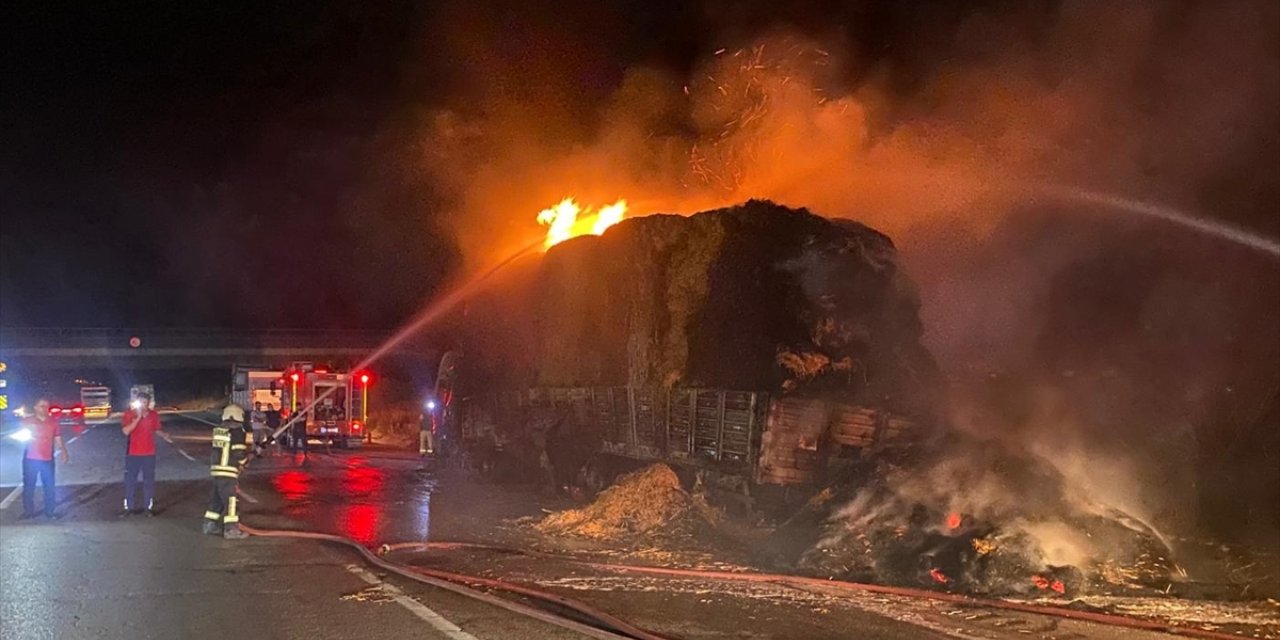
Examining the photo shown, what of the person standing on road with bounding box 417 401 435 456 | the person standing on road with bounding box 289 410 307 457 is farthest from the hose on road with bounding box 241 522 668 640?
the person standing on road with bounding box 289 410 307 457

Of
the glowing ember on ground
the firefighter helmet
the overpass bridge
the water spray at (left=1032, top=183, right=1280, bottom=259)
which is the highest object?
the water spray at (left=1032, top=183, right=1280, bottom=259)

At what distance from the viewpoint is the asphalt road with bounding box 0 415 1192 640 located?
6.54m

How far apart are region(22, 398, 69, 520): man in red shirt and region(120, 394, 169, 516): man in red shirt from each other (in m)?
0.81

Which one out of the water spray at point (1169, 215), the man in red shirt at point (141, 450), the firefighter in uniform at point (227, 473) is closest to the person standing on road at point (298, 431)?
the man in red shirt at point (141, 450)

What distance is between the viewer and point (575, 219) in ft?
63.1

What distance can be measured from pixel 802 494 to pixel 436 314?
11787mm

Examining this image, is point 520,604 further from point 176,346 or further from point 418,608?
point 176,346

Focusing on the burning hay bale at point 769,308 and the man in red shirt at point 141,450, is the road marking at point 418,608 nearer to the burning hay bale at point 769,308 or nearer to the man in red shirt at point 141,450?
the man in red shirt at point 141,450

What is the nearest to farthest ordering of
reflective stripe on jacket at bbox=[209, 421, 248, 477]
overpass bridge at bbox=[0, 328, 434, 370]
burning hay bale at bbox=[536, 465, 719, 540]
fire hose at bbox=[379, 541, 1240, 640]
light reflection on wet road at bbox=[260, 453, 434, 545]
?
fire hose at bbox=[379, 541, 1240, 640] → reflective stripe on jacket at bbox=[209, 421, 248, 477] → burning hay bale at bbox=[536, 465, 719, 540] → light reflection on wet road at bbox=[260, 453, 434, 545] → overpass bridge at bbox=[0, 328, 434, 370]

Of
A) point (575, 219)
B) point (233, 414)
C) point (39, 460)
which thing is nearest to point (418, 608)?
point (233, 414)

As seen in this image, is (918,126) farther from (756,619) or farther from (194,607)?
(194,607)

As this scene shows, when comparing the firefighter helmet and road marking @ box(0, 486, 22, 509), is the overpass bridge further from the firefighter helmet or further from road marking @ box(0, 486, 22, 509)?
the firefighter helmet

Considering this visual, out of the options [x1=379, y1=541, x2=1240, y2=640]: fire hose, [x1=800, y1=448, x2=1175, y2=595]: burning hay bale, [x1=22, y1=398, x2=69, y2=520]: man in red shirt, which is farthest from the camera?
[x1=22, y1=398, x2=69, y2=520]: man in red shirt

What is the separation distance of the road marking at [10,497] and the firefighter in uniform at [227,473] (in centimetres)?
422
